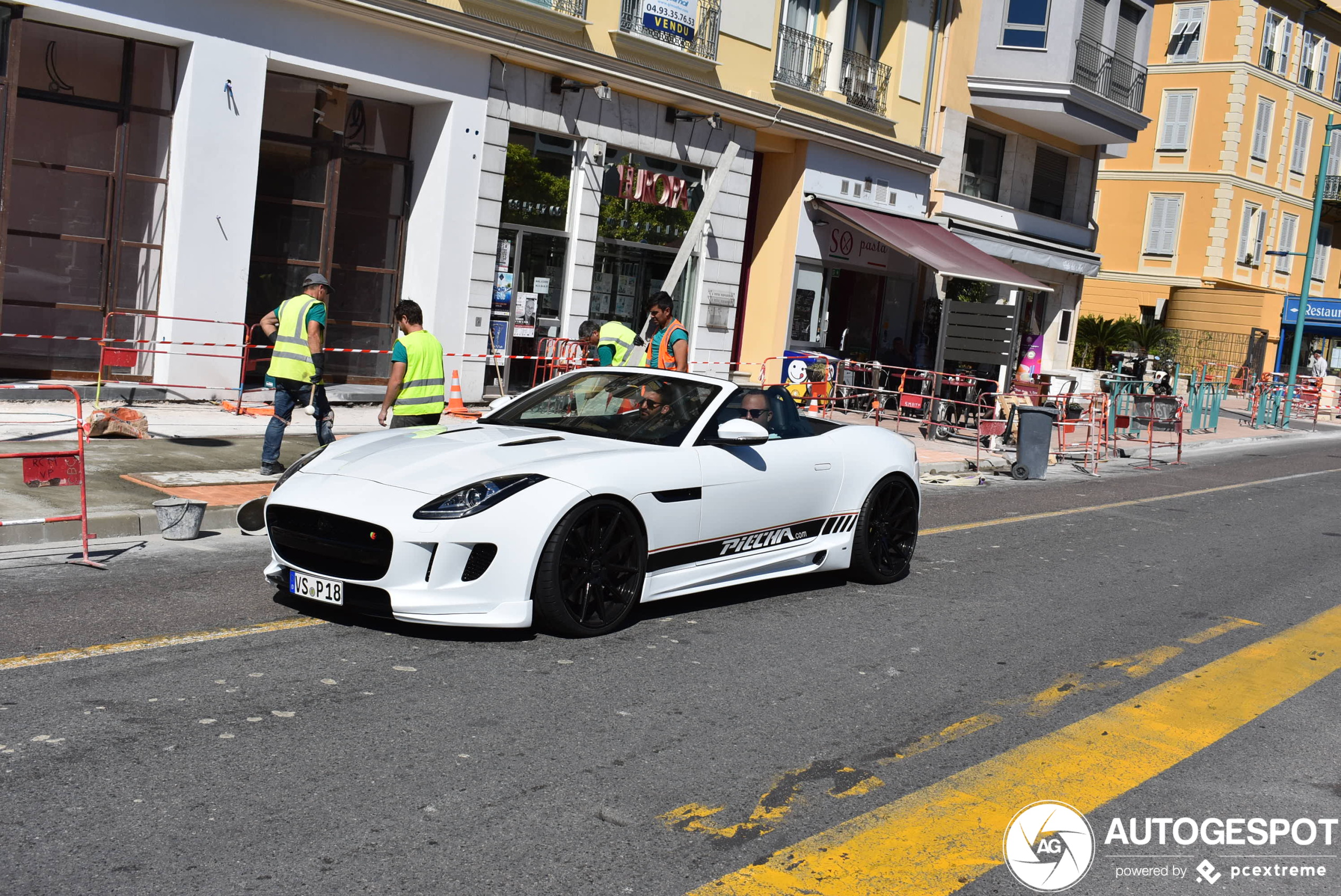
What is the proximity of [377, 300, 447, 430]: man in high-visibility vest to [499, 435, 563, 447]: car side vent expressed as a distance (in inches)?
114

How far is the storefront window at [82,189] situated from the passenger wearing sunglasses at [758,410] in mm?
9649

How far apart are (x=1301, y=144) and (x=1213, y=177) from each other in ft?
21.2

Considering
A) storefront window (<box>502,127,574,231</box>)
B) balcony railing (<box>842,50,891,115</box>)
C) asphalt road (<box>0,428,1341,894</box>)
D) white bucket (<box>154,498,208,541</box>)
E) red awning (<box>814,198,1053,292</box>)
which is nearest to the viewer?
asphalt road (<box>0,428,1341,894</box>)

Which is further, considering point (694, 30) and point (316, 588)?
point (694, 30)

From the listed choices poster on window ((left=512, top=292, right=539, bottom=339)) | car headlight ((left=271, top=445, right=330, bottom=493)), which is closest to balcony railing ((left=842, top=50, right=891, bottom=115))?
poster on window ((left=512, top=292, right=539, bottom=339))

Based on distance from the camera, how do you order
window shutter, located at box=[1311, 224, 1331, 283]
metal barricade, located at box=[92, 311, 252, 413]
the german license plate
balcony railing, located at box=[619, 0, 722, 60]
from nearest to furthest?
the german license plate, metal barricade, located at box=[92, 311, 252, 413], balcony railing, located at box=[619, 0, 722, 60], window shutter, located at box=[1311, 224, 1331, 283]

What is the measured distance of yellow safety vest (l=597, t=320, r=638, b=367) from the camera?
12961 mm

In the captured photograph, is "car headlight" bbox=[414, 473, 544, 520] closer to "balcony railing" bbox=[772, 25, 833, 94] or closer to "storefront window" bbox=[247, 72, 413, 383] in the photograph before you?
"storefront window" bbox=[247, 72, 413, 383]

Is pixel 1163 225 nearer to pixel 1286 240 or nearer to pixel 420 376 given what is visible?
pixel 1286 240

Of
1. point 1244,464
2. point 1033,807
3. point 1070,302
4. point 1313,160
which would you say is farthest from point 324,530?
point 1313,160

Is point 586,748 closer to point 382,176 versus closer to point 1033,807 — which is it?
point 1033,807

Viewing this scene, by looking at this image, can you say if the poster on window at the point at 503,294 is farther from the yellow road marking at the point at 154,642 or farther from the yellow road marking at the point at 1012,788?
the yellow road marking at the point at 1012,788

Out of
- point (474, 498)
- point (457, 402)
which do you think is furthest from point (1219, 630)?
point (457, 402)

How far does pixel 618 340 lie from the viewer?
1300 centimetres
